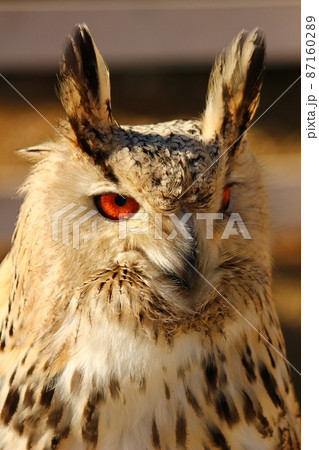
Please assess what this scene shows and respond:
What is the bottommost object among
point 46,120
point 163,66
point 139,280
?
point 139,280

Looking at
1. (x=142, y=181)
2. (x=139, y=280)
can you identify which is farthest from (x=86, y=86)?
(x=139, y=280)

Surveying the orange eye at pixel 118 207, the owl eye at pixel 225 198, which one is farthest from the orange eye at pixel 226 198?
the orange eye at pixel 118 207

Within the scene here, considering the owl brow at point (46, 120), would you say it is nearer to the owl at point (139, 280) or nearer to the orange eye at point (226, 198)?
the owl at point (139, 280)

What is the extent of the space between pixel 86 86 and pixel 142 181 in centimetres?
16

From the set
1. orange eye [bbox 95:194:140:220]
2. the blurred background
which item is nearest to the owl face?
orange eye [bbox 95:194:140:220]

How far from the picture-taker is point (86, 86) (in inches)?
34.4

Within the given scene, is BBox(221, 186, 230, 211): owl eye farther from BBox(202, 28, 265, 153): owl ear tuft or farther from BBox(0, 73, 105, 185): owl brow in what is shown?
BBox(0, 73, 105, 185): owl brow

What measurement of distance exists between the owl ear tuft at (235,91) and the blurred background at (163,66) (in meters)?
0.08

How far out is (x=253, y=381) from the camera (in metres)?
1.03

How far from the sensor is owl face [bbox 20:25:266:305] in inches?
33.1

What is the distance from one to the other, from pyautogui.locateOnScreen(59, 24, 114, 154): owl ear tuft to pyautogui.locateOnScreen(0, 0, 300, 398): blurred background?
10 centimetres

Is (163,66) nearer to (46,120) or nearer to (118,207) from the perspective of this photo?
(46,120)

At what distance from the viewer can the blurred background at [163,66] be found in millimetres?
1048

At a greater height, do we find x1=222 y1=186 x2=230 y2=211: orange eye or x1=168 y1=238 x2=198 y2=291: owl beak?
x1=222 y1=186 x2=230 y2=211: orange eye
